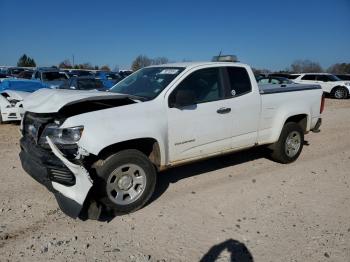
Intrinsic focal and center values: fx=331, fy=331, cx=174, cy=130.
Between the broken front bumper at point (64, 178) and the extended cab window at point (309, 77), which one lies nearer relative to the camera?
the broken front bumper at point (64, 178)

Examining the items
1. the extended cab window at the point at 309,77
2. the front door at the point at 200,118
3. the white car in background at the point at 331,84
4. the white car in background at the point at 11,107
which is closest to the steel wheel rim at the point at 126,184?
the front door at the point at 200,118

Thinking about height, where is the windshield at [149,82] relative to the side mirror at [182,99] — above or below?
above

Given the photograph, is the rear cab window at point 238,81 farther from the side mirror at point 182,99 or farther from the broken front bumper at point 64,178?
the broken front bumper at point 64,178

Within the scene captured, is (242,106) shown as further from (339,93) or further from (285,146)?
(339,93)

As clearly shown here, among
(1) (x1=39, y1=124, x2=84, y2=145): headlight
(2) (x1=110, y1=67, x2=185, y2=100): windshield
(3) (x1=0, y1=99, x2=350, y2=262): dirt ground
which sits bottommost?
(3) (x1=0, y1=99, x2=350, y2=262): dirt ground

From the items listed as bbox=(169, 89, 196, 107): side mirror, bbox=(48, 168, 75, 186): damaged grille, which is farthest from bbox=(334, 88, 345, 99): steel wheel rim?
bbox=(48, 168, 75, 186): damaged grille

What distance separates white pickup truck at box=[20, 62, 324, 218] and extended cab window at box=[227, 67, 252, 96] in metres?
0.02

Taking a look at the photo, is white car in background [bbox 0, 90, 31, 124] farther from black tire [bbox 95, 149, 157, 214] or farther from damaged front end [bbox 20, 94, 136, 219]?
black tire [bbox 95, 149, 157, 214]

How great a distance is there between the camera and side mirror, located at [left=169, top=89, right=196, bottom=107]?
4250 mm

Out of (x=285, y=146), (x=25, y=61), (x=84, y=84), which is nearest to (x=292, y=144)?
(x=285, y=146)

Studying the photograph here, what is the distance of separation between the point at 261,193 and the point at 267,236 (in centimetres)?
128

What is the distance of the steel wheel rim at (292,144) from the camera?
6.22 meters

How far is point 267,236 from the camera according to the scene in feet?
12.0

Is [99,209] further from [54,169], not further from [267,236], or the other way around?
[267,236]
